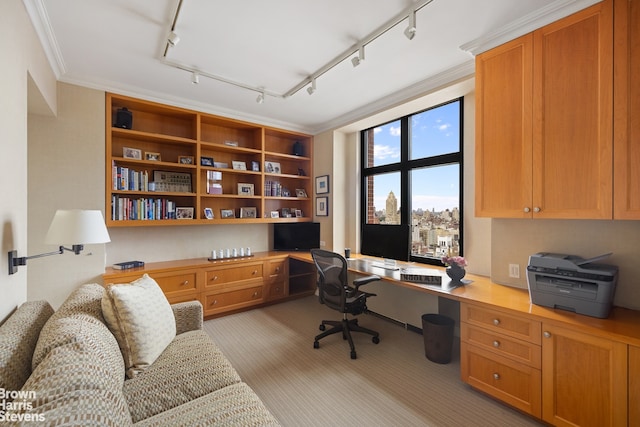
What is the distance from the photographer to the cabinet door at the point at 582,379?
143 centimetres

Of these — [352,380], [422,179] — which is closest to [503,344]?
[352,380]

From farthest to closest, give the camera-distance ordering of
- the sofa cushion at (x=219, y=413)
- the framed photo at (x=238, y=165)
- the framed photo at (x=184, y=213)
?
1. the framed photo at (x=238, y=165)
2. the framed photo at (x=184, y=213)
3. the sofa cushion at (x=219, y=413)

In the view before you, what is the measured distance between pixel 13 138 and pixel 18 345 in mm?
1063

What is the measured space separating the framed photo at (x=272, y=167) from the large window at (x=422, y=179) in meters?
1.43

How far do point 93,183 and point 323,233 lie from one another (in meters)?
2.89

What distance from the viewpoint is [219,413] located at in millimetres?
1215

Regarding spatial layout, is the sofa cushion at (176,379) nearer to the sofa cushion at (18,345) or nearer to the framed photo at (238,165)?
the sofa cushion at (18,345)

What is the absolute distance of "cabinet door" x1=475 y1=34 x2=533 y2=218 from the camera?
1.96 metres

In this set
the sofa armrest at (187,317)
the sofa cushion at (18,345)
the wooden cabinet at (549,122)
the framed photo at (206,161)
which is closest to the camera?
Result: the sofa cushion at (18,345)

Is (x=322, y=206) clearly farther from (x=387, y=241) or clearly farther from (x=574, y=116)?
(x=574, y=116)

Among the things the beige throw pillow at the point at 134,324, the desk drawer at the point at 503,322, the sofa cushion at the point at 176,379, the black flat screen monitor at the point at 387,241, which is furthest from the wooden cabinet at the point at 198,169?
the desk drawer at the point at 503,322

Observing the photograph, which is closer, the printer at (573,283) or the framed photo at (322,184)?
the printer at (573,283)

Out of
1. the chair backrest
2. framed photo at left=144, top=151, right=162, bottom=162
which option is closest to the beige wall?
framed photo at left=144, top=151, right=162, bottom=162

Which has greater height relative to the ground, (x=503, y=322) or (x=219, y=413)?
(x=503, y=322)
